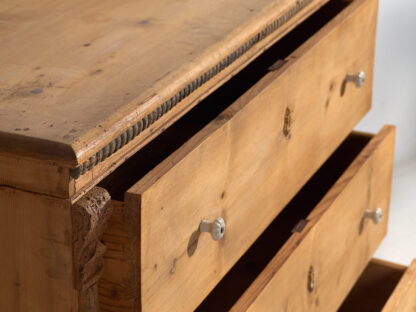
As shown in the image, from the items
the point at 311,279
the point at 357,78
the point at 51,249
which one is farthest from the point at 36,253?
the point at 357,78

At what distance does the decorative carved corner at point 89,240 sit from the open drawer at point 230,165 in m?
0.02

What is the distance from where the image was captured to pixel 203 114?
100 centimetres

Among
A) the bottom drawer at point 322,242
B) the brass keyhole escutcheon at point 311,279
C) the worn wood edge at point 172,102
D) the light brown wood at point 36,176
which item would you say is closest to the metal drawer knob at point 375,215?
the bottom drawer at point 322,242

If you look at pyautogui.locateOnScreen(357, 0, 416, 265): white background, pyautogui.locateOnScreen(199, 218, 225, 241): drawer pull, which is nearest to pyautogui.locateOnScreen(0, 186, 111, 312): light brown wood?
pyautogui.locateOnScreen(199, 218, 225, 241): drawer pull

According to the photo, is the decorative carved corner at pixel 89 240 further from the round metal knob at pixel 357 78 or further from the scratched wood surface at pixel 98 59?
the round metal knob at pixel 357 78

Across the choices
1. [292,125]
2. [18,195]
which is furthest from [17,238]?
[292,125]

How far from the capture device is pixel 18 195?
0.61 meters

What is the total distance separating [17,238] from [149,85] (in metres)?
0.16

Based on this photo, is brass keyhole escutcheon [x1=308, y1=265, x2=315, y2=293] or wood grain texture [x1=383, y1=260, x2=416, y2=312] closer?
brass keyhole escutcheon [x1=308, y1=265, x2=315, y2=293]

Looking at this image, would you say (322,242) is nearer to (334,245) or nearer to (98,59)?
(334,245)

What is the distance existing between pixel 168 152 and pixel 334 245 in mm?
355

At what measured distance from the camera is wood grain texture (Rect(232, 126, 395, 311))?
94 cm

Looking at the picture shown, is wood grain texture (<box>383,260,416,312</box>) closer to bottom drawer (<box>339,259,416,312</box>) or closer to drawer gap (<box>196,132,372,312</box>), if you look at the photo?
bottom drawer (<box>339,259,416,312</box>)

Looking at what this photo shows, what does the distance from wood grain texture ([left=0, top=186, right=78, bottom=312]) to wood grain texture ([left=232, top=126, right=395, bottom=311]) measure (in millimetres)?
278
